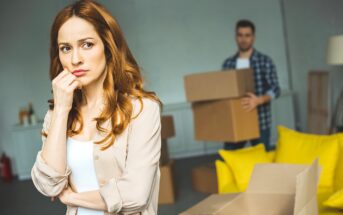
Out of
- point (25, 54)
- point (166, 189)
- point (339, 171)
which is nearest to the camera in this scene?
point (339, 171)

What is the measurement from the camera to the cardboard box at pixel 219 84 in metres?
3.87

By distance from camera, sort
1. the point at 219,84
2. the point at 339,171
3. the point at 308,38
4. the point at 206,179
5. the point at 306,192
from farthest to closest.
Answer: the point at 308,38, the point at 206,179, the point at 219,84, the point at 339,171, the point at 306,192

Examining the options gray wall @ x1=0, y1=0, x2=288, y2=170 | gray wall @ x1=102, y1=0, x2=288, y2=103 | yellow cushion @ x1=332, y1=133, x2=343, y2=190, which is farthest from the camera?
gray wall @ x1=102, y1=0, x2=288, y2=103

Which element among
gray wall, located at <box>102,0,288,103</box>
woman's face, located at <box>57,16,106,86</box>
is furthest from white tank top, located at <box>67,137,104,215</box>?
gray wall, located at <box>102,0,288,103</box>

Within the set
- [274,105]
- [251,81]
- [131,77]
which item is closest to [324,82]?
[274,105]

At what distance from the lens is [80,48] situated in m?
1.38

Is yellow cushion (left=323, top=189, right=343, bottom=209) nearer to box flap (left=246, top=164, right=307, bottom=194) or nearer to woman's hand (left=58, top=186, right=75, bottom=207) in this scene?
box flap (left=246, top=164, right=307, bottom=194)

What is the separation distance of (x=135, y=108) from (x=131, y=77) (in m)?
0.09

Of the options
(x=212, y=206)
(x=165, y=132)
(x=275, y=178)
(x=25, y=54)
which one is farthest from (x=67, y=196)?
(x=25, y=54)

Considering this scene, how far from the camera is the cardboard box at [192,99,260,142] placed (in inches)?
155

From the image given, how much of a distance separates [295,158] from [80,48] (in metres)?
2.12

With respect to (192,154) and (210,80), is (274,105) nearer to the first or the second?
(192,154)

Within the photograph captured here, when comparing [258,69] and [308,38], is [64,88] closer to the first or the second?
[258,69]

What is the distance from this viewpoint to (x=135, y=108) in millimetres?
1405
